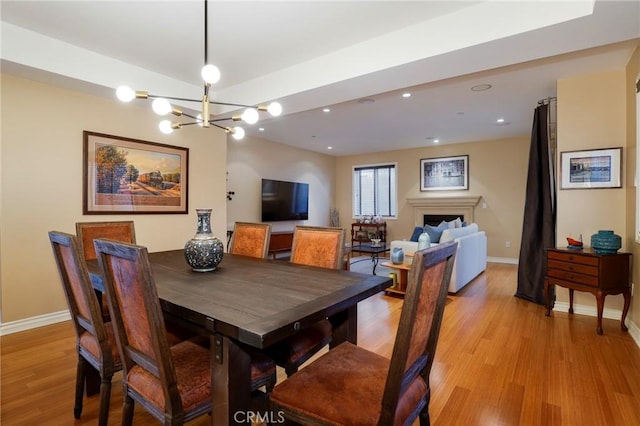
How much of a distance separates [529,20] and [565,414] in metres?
2.43

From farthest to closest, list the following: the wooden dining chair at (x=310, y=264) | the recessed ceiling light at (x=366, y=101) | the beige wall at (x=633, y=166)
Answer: the recessed ceiling light at (x=366, y=101)
the beige wall at (x=633, y=166)
the wooden dining chair at (x=310, y=264)

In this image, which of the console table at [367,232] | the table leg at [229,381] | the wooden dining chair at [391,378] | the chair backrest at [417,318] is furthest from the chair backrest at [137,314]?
the console table at [367,232]

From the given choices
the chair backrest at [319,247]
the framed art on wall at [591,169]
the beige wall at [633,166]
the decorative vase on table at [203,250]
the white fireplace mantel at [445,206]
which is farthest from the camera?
the white fireplace mantel at [445,206]

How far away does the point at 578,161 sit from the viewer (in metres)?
3.33

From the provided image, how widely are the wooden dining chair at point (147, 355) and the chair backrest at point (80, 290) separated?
0.28 meters

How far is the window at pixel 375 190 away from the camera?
26.4 ft

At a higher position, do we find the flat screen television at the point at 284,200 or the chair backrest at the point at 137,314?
the flat screen television at the point at 284,200

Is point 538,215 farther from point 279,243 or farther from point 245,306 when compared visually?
point 279,243

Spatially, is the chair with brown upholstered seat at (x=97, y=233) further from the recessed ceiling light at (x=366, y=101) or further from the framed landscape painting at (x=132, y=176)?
the recessed ceiling light at (x=366, y=101)

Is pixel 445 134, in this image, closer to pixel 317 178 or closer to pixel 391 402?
pixel 317 178

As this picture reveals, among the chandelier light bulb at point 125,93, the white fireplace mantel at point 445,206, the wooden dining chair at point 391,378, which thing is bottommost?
the wooden dining chair at point 391,378

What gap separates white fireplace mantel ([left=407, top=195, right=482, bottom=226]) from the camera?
686 cm

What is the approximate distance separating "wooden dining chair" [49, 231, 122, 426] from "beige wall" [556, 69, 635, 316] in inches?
165

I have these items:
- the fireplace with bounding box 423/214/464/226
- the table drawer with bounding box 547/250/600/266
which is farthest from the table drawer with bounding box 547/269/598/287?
the fireplace with bounding box 423/214/464/226
